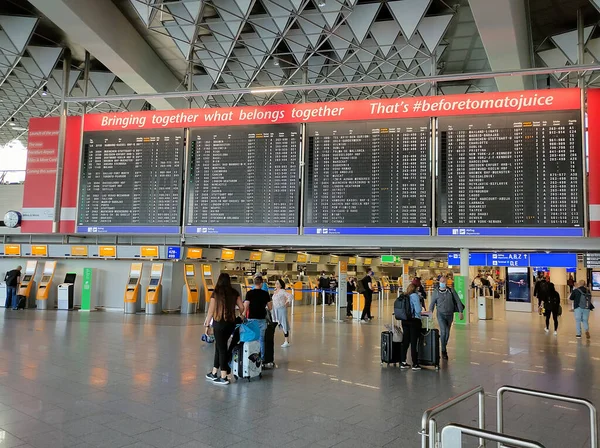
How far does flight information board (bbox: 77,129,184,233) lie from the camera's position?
32.2 ft

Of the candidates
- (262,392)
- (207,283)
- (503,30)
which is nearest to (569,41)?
(503,30)

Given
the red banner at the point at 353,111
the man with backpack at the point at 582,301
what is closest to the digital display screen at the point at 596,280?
the man with backpack at the point at 582,301

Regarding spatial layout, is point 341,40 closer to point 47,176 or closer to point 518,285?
point 47,176

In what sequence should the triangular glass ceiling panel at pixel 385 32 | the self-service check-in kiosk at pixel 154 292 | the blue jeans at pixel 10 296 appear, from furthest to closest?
the blue jeans at pixel 10 296 < the self-service check-in kiosk at pixel 154 292 < the triangular glass ceiling panel at pixel 385 32

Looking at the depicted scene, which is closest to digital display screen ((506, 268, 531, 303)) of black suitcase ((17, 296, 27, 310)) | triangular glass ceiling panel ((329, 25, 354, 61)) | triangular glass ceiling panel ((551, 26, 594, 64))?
triangular glass ceiling panel ((551, 26, 594, 64))

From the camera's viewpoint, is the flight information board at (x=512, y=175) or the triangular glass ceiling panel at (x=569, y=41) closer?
the flight information board at (x=512, y=175)

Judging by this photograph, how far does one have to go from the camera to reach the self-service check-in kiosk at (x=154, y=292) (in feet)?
51.6

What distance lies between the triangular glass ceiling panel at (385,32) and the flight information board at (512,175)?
503 centimetres

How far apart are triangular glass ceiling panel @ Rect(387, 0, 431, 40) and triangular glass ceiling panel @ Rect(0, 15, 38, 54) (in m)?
9.45

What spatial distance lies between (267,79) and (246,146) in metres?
8.12

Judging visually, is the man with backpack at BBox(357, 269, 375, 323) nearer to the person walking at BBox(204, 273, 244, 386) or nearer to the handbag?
the handbag

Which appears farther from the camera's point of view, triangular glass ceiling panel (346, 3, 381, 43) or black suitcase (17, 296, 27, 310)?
black suitcase (17, 296, 27, 310)

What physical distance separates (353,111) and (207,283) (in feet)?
35.1

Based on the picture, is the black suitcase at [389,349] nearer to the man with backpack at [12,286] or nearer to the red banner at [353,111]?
the red banner at [353,111]
